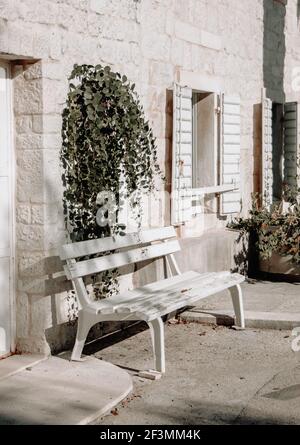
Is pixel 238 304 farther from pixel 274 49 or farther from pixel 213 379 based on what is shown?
pixel 274 49

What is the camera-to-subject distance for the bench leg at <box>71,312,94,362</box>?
203 inches

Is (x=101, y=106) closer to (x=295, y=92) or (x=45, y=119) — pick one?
(x=45, y=119)

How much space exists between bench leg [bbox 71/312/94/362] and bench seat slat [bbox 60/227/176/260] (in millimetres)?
425

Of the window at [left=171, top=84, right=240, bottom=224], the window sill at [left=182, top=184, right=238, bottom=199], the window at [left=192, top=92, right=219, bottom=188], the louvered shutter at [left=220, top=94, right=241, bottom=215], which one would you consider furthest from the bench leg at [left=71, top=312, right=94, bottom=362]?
the louvered shutter at [left=220, top=94, right=241, bottom=215]

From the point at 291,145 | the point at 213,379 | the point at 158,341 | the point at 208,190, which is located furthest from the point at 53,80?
the point at 291,145

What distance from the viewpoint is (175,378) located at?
5023mm

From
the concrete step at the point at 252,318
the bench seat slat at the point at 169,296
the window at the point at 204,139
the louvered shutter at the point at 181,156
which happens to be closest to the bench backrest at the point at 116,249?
the bench seat slat at the point at 169,296

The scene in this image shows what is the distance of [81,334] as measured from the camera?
516 cm

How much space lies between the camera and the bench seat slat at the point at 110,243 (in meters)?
5.24

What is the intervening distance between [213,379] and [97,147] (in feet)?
6.24

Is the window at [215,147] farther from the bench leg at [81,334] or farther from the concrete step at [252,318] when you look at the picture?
the bench leg at [81,334]

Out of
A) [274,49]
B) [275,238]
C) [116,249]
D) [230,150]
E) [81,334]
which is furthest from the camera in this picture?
[274,49]
